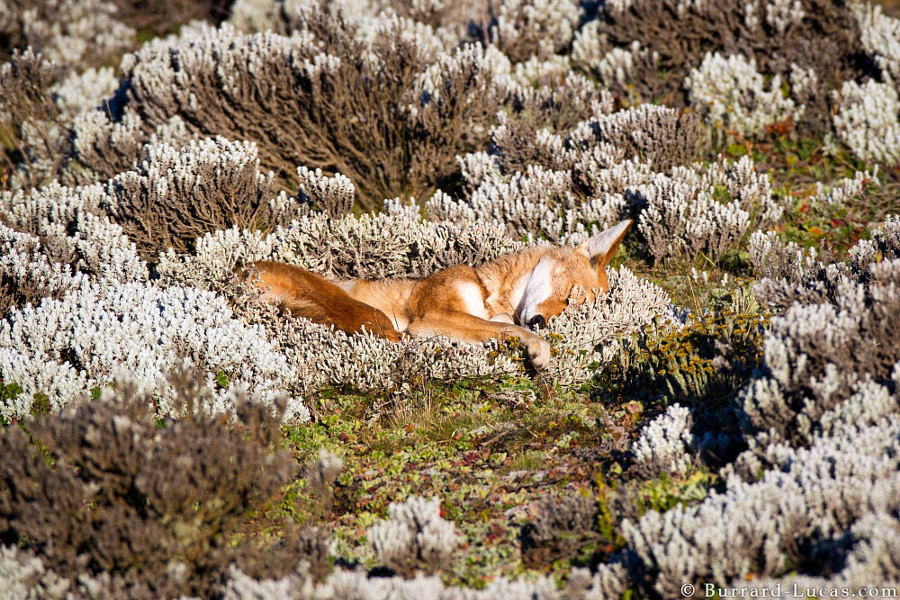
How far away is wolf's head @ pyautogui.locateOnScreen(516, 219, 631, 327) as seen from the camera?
18.0 ft

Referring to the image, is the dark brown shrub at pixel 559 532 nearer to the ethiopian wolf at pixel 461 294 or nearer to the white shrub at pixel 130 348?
the ethiopian wolf at pixel 461 294

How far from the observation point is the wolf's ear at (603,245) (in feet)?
18.8

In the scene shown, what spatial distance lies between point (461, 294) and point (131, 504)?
3172 mm

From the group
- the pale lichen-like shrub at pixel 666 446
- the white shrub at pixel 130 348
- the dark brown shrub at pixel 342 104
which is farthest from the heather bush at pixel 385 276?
the dark brown shrub at pixel 342 104

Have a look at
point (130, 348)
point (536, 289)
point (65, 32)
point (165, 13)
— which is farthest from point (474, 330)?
point (165, 13)

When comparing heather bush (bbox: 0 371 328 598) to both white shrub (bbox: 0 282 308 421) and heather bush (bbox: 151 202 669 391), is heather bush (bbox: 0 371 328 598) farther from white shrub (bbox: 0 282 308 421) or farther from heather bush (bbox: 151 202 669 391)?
heather bush (bbox: 151 202 669 391)

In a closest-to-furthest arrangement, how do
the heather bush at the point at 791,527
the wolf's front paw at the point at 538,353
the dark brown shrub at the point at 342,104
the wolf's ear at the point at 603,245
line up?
the heather bush at the point at 791,527, the wolf's front paw at the point at 538,353, the wolf's ear at the point at 603,245, the dark brown shrub at the point at 342,104

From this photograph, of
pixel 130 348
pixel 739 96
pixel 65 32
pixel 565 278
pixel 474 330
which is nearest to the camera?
pixel 130 348

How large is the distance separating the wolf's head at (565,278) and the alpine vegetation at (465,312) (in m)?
0.03

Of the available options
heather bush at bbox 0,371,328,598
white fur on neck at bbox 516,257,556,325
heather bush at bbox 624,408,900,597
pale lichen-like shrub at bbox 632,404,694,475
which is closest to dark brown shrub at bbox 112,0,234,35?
white fur on neck at bbox 516,257,556,325

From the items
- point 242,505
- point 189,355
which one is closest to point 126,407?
point 242,505

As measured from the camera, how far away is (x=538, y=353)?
4.87 m

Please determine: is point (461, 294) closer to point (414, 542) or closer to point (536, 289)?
point (536, 289)

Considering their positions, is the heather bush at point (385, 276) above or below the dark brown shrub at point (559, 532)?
above
